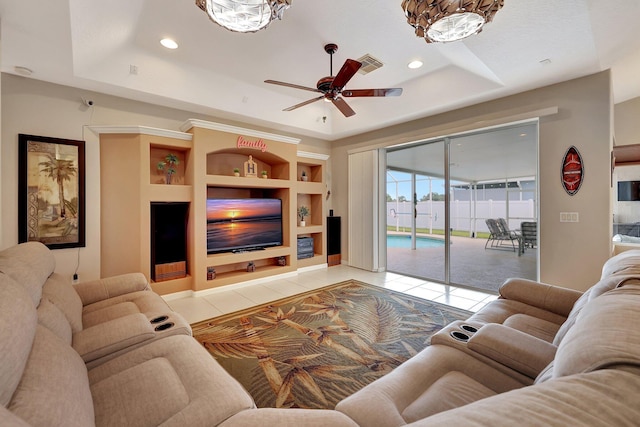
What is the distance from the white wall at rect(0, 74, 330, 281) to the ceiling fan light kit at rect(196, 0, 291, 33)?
284 centimetres

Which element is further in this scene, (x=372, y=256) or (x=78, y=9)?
(x=372, y=256)

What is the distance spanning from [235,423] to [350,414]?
0.43 m

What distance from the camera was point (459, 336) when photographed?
1584 millimetres

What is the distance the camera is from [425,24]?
1.83 m

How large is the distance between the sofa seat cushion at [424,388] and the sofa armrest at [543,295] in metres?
1.08

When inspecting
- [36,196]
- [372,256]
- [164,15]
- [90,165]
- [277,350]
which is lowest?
[277,350]

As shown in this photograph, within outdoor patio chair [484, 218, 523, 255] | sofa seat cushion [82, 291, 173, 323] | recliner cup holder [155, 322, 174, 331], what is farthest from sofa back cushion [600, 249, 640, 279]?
outdoor patio chair [484, 218, 523, 255]

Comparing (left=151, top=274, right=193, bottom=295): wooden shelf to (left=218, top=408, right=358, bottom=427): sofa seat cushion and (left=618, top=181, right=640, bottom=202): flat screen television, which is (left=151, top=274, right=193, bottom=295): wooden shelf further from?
(left=618, top=181, right=640, bottom=202): flat screen television

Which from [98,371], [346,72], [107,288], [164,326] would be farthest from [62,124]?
[346,72]

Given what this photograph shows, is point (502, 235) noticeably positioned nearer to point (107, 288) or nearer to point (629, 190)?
point (629, 190)

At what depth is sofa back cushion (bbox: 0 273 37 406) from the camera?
727mm

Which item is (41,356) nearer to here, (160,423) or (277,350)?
(160,423)

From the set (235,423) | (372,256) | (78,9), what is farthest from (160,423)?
(372,256)

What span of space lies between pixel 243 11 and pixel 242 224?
3.30 m
